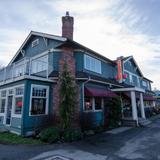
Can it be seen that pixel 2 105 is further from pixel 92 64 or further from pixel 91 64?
pixel 92 64

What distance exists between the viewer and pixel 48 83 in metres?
13.2

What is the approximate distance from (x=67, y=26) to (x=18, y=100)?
9.41 m

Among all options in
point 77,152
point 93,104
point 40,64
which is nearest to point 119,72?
point 93,104

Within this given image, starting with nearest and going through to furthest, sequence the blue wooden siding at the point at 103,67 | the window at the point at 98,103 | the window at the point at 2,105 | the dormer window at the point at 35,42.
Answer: the window at the point at 2,105 < the blue wooden siding at the point at 103,67 < the window at the point at 98,103 < the dormer window at the point at 35,42

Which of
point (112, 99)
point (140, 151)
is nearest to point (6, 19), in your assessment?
point (112, 99)

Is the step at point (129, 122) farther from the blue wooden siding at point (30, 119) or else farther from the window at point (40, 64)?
the window at point (40, 64)

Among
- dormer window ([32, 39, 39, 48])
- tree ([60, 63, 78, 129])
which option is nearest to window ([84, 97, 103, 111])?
tree ([60, 63, 78, 129])

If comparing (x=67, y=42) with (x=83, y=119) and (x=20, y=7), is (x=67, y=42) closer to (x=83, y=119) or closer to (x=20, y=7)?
(x=20, y=7)

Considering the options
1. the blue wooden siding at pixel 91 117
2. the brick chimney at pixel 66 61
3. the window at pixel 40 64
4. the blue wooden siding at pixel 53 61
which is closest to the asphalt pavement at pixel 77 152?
the brick chimney at pixel 66 61

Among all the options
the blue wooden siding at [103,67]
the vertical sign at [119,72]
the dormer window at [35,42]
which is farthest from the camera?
the vertical sign at [119,72]

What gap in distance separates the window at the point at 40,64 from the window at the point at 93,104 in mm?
5360

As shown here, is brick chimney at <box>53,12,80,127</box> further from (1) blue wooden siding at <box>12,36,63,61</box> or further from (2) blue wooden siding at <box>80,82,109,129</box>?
(1) blue wooden siding at <box>12,36,63,61</box>

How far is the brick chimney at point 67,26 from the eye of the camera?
54.1 ft

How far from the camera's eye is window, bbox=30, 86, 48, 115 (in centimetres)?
1185
